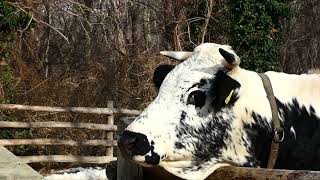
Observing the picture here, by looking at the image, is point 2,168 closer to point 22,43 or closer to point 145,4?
point 22,43

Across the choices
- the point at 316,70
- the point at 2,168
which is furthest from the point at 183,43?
the point at 316,70

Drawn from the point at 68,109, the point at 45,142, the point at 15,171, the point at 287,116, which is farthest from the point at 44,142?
the point at 287,116

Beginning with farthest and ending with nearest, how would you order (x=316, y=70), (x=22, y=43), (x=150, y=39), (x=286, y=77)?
(x=150, y=39) < (x=22, y=43) < (x=316, y=70) < (x=286, y=77)

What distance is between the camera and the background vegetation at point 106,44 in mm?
16828

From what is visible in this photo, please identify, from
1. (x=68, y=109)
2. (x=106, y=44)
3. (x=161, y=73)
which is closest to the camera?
(x=161, y=73)

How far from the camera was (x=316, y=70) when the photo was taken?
3.96m

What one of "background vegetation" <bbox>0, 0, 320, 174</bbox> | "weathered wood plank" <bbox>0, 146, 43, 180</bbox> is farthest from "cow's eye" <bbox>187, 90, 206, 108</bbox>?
"background vegetation" <bbox>0, 0, 320, 174</bbox>

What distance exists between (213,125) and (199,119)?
8 cm

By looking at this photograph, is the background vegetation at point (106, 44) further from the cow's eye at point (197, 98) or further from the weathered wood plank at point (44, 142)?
the cow's eye at point (197, 98)

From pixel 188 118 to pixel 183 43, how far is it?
17641 millimetres

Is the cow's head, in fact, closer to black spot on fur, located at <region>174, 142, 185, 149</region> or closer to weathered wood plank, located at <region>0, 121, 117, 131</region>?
black spot on fur, located at <region>174, 142, 185, 149</region>

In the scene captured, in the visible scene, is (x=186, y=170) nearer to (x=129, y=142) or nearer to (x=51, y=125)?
(x=129, y=142)

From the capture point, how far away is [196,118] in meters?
3.20

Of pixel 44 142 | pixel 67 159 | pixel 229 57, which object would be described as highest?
pixel 229 57
